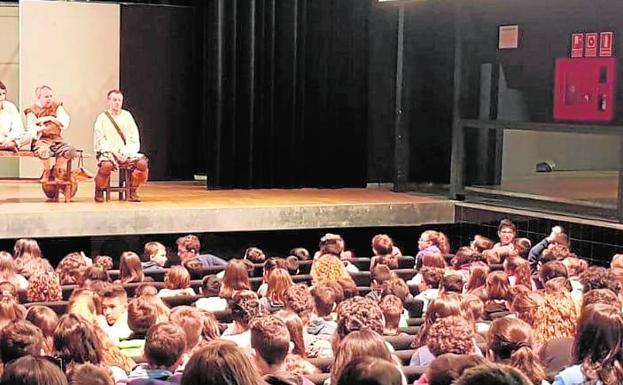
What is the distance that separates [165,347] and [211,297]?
236 cm

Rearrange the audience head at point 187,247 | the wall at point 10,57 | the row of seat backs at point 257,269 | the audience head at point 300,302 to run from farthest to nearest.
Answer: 1. the wall at point 10,57
2. the audience head at point 187,247
3. the row of seat backs at point 257,269
4. the audience head at point 300,302

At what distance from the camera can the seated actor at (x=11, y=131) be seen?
10.1 m

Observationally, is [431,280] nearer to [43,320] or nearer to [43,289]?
[43,289]

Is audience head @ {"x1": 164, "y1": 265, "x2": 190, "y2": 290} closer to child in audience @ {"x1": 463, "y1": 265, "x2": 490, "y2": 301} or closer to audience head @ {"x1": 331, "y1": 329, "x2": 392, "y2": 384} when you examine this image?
child in audience @ {"x1": 463, "y1": 265, "x2": 490, "y2": 301}

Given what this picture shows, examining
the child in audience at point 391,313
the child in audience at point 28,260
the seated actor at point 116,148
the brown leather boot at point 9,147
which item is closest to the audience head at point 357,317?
the child in audience at point 391,313

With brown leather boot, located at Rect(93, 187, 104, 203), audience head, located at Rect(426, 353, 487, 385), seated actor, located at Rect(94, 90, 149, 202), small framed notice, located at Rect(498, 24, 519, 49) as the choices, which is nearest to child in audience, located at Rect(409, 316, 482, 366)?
audience head, located at Rect(426, 353, 487, 385)

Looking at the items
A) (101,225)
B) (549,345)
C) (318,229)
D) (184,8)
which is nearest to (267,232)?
(318,229)

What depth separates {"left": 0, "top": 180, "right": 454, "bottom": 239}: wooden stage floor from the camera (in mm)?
9477

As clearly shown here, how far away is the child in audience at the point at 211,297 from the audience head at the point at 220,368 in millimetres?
3219

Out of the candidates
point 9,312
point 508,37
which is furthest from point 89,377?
point 508,37

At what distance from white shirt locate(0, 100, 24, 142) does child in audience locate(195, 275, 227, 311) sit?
14.4 ft

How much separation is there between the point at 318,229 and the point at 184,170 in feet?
8.42

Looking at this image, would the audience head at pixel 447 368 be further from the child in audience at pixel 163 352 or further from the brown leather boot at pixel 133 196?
the brown leather boot at pixel 133 196

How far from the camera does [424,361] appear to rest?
4.66m
